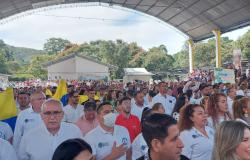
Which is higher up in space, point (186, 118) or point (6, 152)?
point (186, 118)

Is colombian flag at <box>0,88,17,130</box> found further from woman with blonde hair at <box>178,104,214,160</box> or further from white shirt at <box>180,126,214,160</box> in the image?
white shirt at <box>180,126,214,160</box>

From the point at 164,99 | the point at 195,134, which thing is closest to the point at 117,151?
the point at 195,134

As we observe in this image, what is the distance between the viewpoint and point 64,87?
9.82 metres

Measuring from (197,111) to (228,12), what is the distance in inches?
982

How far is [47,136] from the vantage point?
464 cm

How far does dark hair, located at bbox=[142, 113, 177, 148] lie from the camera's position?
9.92ft

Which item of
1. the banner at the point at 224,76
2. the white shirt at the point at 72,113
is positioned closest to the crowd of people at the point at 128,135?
the white shirt at the point at 72,113

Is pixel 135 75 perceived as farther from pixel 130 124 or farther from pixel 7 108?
pixel 7 108

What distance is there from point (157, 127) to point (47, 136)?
198cm

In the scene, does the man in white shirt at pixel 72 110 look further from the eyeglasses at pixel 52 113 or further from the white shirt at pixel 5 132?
the eyeglasses at pixel 52 113

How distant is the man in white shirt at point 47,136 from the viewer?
178 inches

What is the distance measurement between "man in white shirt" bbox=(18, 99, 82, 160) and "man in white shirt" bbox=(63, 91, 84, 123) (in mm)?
3713

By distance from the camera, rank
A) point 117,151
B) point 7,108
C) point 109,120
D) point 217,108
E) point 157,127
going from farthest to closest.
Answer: point 7,108 < point 217,108 < point 109,120 < point 117,151 < point 157,127

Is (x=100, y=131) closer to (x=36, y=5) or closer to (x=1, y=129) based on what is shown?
(x=1, y=129)
